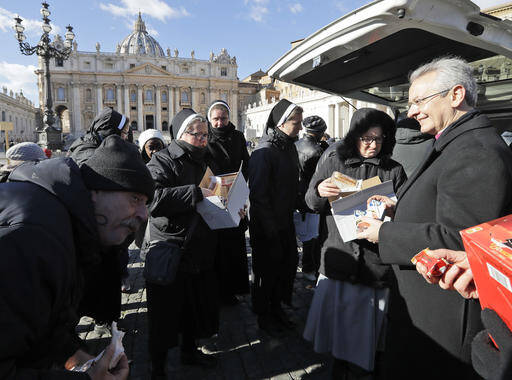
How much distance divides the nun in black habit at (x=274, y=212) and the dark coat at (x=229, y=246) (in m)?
0.56

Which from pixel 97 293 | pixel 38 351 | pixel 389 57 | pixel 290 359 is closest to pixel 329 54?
pixel 389 57

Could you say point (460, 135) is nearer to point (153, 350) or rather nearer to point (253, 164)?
point (253, 164)

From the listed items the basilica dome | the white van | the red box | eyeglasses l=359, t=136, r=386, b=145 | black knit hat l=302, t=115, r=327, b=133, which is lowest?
the red box

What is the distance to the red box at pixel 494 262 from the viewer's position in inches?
36.8

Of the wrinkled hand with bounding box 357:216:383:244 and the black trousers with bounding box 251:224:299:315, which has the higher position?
the wrinkled hand with bounding box 357:216:383:244

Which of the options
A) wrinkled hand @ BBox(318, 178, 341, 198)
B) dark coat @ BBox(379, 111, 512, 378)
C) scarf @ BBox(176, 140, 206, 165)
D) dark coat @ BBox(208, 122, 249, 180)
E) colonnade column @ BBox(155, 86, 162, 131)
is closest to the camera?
dark coat @ BBox(379, 111, 512, 378)

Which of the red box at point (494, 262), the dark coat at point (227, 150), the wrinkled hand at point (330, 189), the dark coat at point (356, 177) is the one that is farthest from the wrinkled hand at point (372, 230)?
the dark coat at point (227, 150)

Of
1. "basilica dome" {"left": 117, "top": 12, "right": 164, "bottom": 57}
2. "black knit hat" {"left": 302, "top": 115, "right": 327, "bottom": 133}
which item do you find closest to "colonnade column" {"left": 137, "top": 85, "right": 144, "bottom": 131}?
"basilica dome" {"left": 117, "top": 12, "right": 164, "bottom": 57}

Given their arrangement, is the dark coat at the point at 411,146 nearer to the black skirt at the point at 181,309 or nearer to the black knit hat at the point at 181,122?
the black knit hat at the point at 181,122

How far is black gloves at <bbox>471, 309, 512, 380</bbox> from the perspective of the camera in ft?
3.24

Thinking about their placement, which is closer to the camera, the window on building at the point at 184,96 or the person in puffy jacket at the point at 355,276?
the person in puffy jacket at the point at 355,276

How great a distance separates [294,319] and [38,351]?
2.94 meters

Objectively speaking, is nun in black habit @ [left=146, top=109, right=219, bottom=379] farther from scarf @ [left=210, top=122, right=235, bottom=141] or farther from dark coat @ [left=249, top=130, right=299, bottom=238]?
scarf @ [left=210, top=122, right=235, bottom=141]

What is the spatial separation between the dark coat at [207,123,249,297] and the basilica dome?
8837 cm
